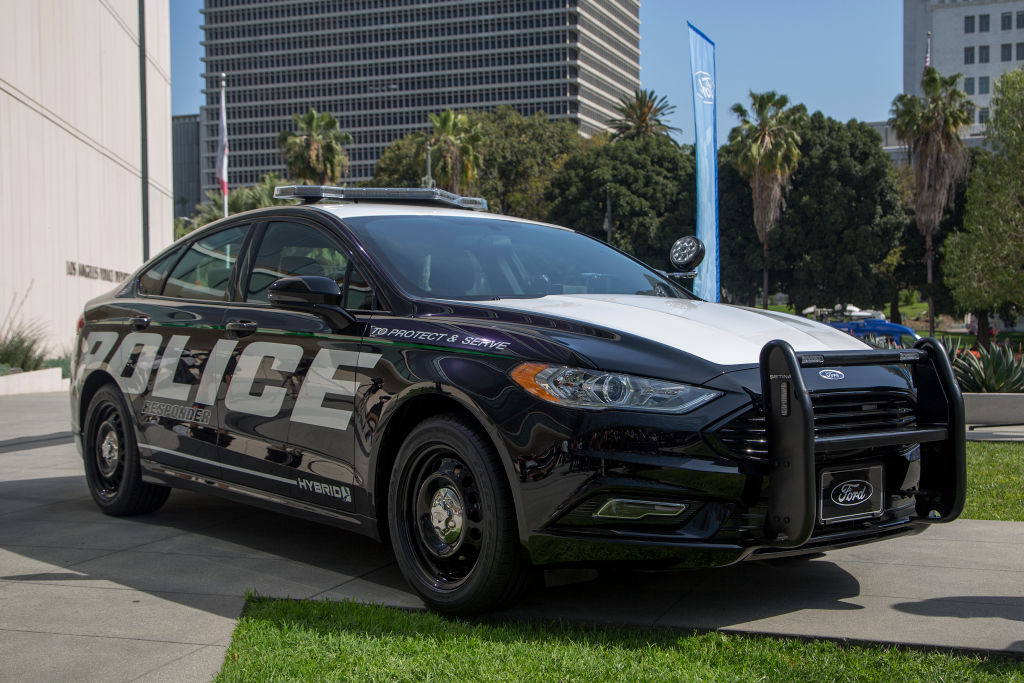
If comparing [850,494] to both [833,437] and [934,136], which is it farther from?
[934,136]

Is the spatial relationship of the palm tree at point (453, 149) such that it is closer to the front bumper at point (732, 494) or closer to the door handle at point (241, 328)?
the door handle at point (241, 328)

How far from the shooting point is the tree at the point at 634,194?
5712 cm

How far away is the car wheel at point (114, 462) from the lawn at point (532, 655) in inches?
86.5

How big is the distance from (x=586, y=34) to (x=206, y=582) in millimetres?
152798

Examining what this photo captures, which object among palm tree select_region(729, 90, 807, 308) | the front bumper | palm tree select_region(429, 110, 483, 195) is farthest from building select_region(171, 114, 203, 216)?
the front bumper

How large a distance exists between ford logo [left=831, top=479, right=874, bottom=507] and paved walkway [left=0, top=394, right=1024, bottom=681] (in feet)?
1.56

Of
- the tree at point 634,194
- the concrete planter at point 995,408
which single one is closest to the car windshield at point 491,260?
the concrete planter at point 995,408

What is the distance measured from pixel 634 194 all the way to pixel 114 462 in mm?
53854

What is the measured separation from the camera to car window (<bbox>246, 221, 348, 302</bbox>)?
4.84 meters

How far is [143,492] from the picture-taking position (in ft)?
19.6

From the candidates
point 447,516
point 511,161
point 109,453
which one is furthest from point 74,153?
point 511,161

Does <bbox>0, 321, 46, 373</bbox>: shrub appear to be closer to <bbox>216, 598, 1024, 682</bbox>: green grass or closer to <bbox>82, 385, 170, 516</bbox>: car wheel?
<bbox>82, 385, 170, 516</bbox>: car wheel

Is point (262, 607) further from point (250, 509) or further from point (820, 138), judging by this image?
point (820, 138)

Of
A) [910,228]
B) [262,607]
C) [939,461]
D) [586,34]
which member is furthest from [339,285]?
[586,34]
